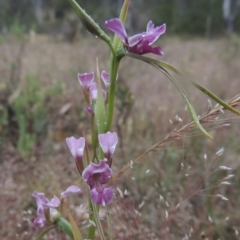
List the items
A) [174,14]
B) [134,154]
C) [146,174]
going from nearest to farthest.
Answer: [146,174]
[134,154]
[174,14]

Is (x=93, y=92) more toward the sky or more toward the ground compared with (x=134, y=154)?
more toward the sky

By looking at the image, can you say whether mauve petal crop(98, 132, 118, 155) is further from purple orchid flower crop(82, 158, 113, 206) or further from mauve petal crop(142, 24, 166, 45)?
mauve petal crop(142, 24, 166, 45)

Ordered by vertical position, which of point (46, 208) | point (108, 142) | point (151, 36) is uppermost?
point (151, 36)

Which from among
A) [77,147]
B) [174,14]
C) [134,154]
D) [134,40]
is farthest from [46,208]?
[174,14]

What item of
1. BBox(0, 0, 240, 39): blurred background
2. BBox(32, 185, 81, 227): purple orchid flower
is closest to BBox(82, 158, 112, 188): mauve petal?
BBox(32, 185, 81, 227): purple orchid flower

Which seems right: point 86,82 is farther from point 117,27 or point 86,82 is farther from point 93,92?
point 117,27

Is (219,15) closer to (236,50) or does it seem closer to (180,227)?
(236,50)

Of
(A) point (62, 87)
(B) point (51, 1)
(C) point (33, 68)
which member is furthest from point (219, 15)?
(A) point (62, 87)
